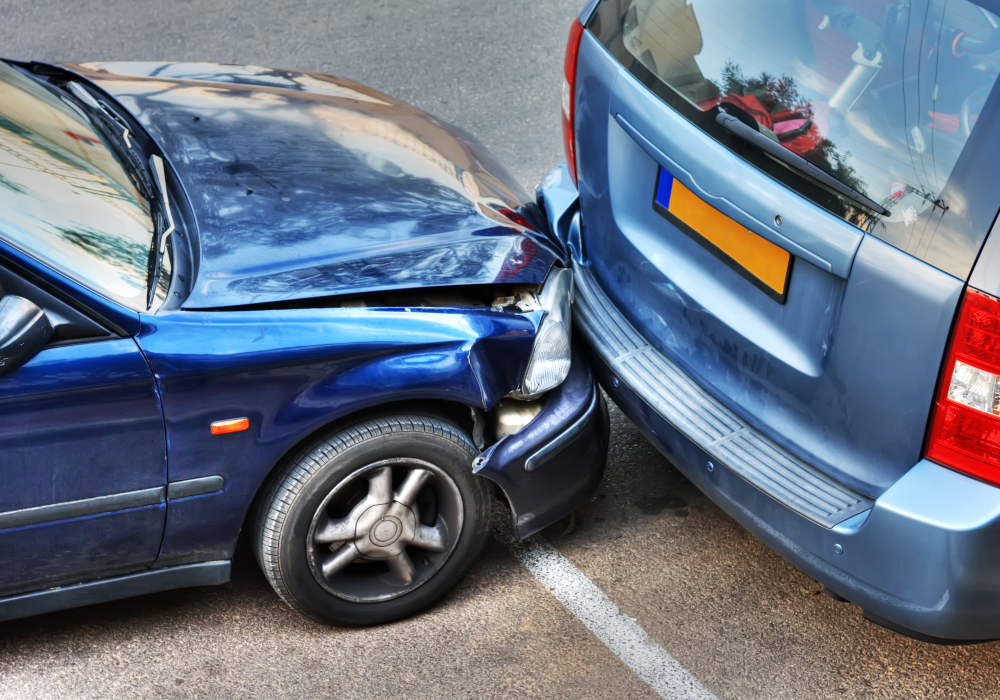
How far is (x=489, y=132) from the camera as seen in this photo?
18.0 ft

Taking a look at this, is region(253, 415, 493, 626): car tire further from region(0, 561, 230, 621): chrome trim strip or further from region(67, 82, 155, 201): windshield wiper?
region(67, 82, 155, 201): windshield wiper

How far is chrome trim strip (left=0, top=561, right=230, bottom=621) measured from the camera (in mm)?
2613

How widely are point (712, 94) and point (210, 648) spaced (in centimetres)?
209

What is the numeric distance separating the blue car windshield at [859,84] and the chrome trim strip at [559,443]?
0.88m

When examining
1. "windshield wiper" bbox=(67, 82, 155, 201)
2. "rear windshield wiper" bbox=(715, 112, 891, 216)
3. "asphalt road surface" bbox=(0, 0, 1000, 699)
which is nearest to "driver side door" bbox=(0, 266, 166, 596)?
"asphalt road surface" bbox=(0, 0, 1000, 699)

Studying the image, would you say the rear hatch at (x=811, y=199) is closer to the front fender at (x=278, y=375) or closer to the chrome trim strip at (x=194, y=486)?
the front fender at (x=278, y=375)

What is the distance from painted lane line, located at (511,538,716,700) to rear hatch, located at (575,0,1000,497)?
0.73 metres

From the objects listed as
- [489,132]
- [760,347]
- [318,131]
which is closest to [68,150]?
[318,131]

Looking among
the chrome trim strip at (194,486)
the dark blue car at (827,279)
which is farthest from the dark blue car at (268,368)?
the dark blue car at (827,279)

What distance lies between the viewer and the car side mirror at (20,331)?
7.49ft

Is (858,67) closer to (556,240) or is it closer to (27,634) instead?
(556,240)

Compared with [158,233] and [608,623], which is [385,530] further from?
[158,233]

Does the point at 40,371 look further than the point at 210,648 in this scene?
No

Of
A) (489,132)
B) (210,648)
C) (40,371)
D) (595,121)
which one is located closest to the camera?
(40,371)
